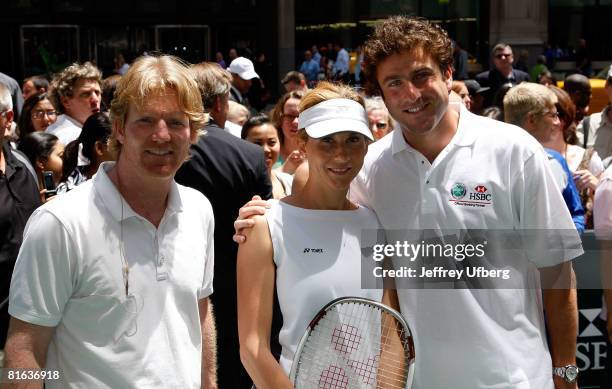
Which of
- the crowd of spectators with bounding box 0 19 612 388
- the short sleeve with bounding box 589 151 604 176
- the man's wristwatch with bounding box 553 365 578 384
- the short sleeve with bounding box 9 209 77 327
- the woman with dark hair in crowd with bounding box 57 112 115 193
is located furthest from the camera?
the short sleeve with bounding box 589 151 604 176

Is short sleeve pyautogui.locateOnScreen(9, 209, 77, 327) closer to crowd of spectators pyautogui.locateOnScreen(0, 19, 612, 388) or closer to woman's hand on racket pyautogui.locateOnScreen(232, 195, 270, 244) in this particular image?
crowd of spectators pyautogui.locateOnScreen(0, 19, 612, 388)

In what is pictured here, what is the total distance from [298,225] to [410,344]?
0.58 meters

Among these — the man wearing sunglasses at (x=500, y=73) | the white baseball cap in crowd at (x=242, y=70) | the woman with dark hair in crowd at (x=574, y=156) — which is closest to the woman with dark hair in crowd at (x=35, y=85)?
the white baseball cap in crowd at (x=242, y=70)

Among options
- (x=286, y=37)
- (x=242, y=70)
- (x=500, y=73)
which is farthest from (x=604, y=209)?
(x=286, y=37)

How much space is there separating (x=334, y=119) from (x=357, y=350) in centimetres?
83

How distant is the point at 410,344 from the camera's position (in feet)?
10.4

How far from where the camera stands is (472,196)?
3.35 metres

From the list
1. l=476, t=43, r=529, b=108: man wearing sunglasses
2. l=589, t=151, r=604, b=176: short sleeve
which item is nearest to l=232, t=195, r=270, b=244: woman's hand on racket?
l=589, t=151, r=604, b=176: short sleeve

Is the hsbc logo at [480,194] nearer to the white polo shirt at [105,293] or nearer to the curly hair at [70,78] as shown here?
the white polo shirt at [105,293]

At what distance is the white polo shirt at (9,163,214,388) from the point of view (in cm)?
289

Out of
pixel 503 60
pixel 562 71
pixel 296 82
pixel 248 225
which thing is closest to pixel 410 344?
pixel 248 225

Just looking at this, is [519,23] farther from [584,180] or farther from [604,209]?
[604,209]

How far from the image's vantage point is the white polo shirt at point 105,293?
9.49 ft

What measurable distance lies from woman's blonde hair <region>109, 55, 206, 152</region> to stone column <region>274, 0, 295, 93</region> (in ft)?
74.0
